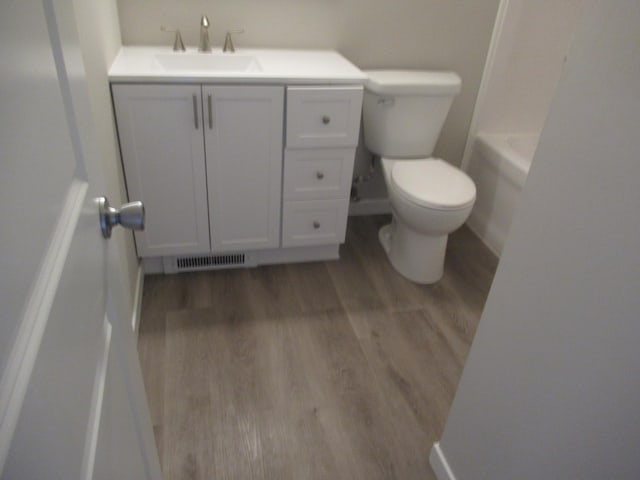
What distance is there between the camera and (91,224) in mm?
686

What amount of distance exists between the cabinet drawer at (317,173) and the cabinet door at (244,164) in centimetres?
5

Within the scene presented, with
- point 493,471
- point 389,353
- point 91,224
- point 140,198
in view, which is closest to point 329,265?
point 389,353

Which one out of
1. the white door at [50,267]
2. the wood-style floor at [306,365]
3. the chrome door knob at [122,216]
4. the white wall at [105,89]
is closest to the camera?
the white door at [50,267]

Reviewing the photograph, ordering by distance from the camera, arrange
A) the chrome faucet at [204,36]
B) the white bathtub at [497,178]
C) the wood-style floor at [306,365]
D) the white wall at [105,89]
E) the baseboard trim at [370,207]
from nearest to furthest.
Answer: the white wall at [105,89], the wood-style floor at [306,365], the chrome faucet at [204,36], the white bathtub at [497,178], the baseboard trim at [370,207]

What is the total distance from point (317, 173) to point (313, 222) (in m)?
0.24

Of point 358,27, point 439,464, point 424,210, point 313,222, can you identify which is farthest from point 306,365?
Answer: point 358,27

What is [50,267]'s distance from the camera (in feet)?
1.63

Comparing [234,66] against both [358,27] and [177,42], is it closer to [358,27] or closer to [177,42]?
[177,42]

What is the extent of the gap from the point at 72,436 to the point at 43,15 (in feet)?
1.49

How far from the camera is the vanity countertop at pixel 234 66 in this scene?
5.83 ft

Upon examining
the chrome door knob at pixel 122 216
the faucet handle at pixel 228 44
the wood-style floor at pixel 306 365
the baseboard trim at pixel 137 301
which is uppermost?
the chrome door knob at pixel 122 216

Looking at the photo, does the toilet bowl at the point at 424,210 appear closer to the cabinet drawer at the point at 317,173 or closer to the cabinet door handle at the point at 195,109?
the cabinet drawer at the point at 317,173

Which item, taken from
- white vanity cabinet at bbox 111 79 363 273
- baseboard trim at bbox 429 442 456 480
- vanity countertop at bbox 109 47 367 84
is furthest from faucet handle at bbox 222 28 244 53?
baseboard trim at bbox 429 442 456 480

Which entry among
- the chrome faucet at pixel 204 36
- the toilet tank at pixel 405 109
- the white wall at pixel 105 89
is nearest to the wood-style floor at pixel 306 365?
the white wall at pixel 105 89
